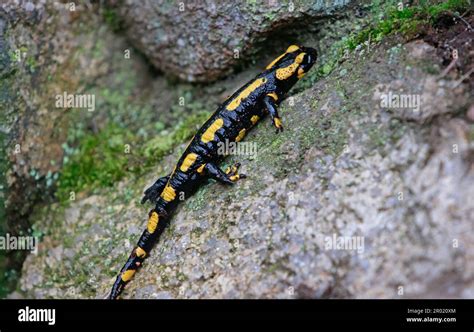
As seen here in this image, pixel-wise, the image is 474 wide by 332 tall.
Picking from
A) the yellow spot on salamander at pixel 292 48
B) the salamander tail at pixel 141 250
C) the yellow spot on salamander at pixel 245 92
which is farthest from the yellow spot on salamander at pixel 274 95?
the salamander tail at pixel 141 250

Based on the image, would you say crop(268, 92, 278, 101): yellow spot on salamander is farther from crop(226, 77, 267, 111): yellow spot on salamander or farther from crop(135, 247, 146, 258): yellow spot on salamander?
crop(135, 247, 146, 258): yellow spot on salamander

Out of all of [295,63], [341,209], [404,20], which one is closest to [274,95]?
[295,63]

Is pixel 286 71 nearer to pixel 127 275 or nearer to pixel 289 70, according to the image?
pixel 289 70

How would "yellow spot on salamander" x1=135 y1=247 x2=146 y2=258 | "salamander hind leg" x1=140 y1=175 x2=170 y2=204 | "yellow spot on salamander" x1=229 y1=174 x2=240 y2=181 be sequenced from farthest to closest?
"salamander hind leg" x1=140 y1=175 x2=170 y2=204, "yellow spot on salamander" x1=135 y1=247 x2=146 y2=258, "yellow spot on salamander" x1=229 y1=174 x2=240 y2=181

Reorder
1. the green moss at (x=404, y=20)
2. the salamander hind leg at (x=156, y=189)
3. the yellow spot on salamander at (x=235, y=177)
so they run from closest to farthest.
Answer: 1. the green moss at (x=404, y=20)
2. the yellow spot on salamander at (x=235, y=177)
3. the salamander hind leg at (x=156, y=189)

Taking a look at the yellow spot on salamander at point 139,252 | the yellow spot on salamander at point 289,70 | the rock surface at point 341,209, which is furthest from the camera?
the yellow spot on salamander at point 289,70

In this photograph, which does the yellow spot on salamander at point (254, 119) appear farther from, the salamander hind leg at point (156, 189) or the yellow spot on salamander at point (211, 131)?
the salamander hind leg at point (156, 189)

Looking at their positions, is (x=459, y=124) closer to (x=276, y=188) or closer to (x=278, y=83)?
(x=276, y=188)

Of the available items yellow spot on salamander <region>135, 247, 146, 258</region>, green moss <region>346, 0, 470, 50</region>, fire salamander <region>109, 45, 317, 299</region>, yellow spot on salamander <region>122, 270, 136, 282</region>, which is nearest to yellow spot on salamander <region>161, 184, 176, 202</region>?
fire salamander <region>109, 45, 317, 299</region>
